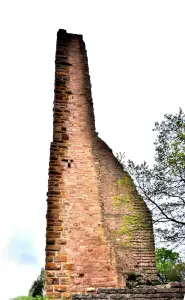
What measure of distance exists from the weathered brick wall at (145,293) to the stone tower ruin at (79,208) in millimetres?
900

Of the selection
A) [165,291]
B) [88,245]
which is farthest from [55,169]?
[165,291]

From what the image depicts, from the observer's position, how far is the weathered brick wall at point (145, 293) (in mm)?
4723

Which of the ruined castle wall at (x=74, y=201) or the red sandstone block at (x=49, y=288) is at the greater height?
the ruined castle wall at (x=74, y=201)

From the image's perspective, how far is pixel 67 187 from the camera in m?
6.52

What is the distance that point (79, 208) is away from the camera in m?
6.40

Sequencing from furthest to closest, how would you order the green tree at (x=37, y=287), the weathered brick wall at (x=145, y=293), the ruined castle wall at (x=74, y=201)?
the green tree at (x=37, y=287) → the ruined castle wall at (x=74, y=201) → the weathered brick wall at (x=145, y=293)

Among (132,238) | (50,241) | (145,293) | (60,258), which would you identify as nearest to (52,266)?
(60,258)

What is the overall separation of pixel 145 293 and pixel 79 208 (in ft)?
6.99

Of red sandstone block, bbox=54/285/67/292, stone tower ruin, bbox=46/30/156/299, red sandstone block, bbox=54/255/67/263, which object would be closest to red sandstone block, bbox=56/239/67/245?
stone tower ruin, bbox=46/30/156/299

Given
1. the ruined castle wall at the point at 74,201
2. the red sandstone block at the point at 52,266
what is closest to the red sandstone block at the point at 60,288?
the ruined castle wall at the point at 74,201

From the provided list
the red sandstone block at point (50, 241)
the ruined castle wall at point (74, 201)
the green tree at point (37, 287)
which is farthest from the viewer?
the green tree at point (37, 287)

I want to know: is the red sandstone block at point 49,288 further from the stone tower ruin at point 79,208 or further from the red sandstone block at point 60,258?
the red sandstone block at point 60,258

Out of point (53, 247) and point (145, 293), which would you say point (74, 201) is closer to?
point (53, 247)

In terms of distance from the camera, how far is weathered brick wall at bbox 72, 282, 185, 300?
15.5 feet
